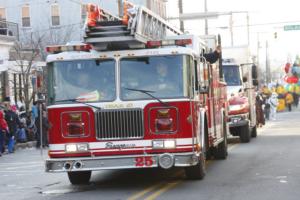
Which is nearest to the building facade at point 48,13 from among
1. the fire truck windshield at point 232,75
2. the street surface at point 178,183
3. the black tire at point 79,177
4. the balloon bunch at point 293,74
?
the balloon bunch at point 293,74

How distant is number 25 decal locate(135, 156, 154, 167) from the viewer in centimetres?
1241

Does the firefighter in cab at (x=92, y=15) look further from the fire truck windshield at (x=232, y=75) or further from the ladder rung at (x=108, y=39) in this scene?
the fire truck windshield at (x=232, y=75)

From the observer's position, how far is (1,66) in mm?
33312

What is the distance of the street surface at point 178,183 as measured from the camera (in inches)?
475

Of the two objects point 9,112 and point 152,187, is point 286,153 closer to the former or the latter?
point 152,187

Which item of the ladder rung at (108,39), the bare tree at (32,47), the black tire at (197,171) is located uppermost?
the bare tree at (32,47)

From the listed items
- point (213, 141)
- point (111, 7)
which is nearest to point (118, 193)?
point (213, 141)

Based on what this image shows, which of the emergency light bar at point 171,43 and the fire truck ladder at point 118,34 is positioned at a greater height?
the fire truck ladder at point 118,34

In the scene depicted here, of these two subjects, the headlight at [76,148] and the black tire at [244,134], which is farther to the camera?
the black tire at [244,134]

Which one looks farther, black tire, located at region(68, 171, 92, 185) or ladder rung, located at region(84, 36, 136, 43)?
black tire, located at region(68, 171, 92, 185)

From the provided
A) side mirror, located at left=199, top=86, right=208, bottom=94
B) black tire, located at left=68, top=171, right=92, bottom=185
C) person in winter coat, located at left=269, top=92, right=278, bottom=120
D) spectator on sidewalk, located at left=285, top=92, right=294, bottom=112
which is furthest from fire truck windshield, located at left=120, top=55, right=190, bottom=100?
spectator on sidewalk, located at left=285, top=92, right=294, bottom=112

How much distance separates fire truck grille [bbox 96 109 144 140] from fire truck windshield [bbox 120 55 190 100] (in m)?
0.29

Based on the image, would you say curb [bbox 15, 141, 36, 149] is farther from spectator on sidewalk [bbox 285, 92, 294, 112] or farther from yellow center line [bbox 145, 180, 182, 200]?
spectator on sidewalk [bbox 285, 92, 294, 112]

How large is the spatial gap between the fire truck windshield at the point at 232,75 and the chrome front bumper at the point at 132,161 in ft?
42.7
